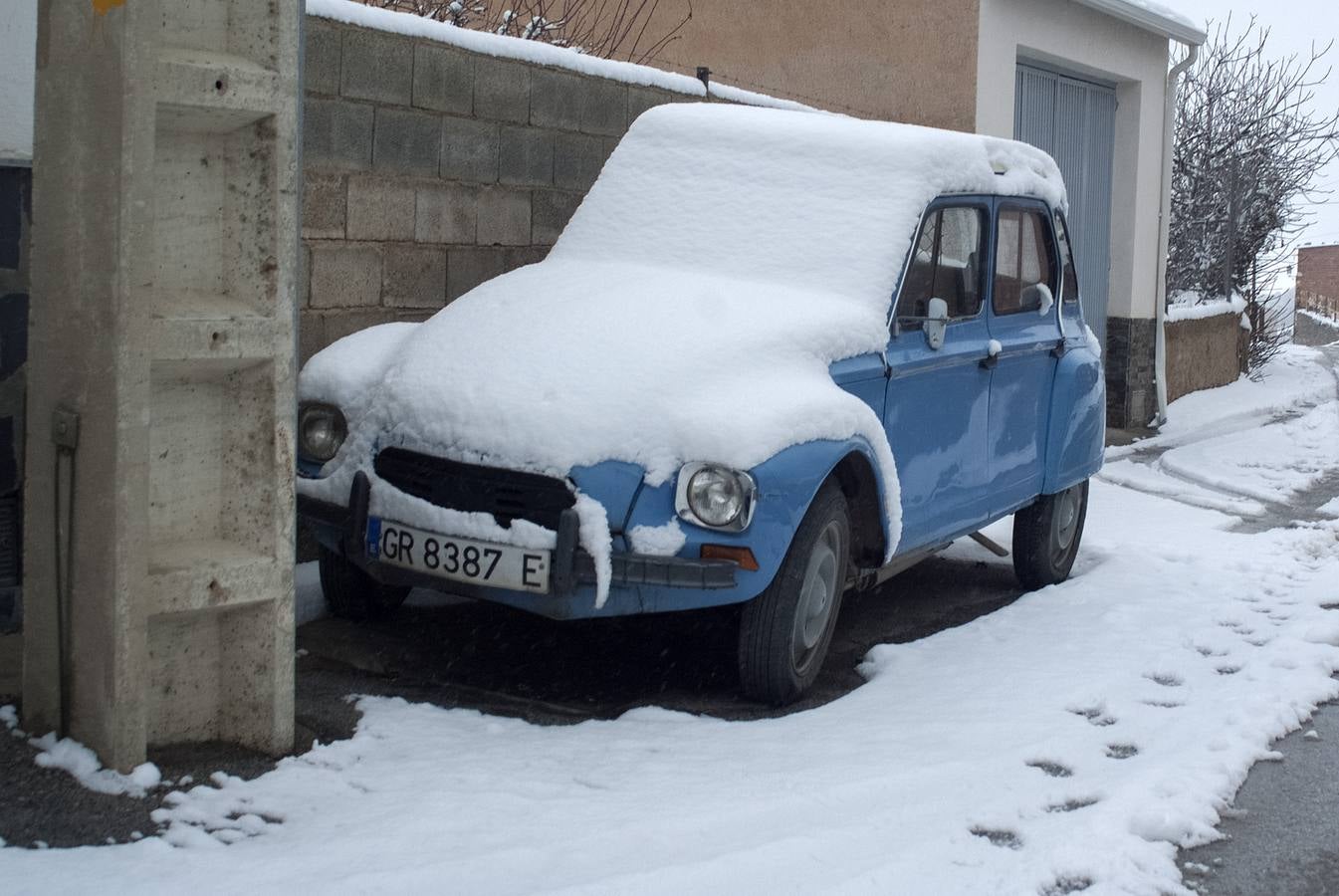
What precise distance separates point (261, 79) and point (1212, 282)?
68.9 ft

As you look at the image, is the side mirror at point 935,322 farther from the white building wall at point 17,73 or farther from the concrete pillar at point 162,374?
the white building wall at point 17,73

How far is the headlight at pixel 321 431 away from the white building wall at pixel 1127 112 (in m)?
9.52

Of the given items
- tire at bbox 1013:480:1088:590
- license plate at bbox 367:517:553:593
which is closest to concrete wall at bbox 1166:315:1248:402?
tire at bbox 1013:480:1088:590

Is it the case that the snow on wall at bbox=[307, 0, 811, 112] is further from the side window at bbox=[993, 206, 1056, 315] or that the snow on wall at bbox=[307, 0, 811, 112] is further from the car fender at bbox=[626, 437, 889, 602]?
the car fender at bbox=[626, 437, 889, 602]

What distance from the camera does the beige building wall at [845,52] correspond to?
497 inches

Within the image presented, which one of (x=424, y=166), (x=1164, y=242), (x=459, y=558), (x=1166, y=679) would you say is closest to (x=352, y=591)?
(x=459, y=558)

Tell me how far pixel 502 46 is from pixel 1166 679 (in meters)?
4.20

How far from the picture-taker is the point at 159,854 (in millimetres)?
3475

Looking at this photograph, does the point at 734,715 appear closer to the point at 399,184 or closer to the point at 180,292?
the point at 180,292

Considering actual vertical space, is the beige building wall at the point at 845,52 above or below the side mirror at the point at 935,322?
above

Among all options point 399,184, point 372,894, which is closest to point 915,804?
point 372,894

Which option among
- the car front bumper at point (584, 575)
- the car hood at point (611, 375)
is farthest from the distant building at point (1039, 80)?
the car front bumper at point (584, 575)

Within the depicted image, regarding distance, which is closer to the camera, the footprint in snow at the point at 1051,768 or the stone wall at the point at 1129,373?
the footprint in snow at the point at 1051,768

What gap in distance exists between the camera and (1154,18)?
49.1 feet
